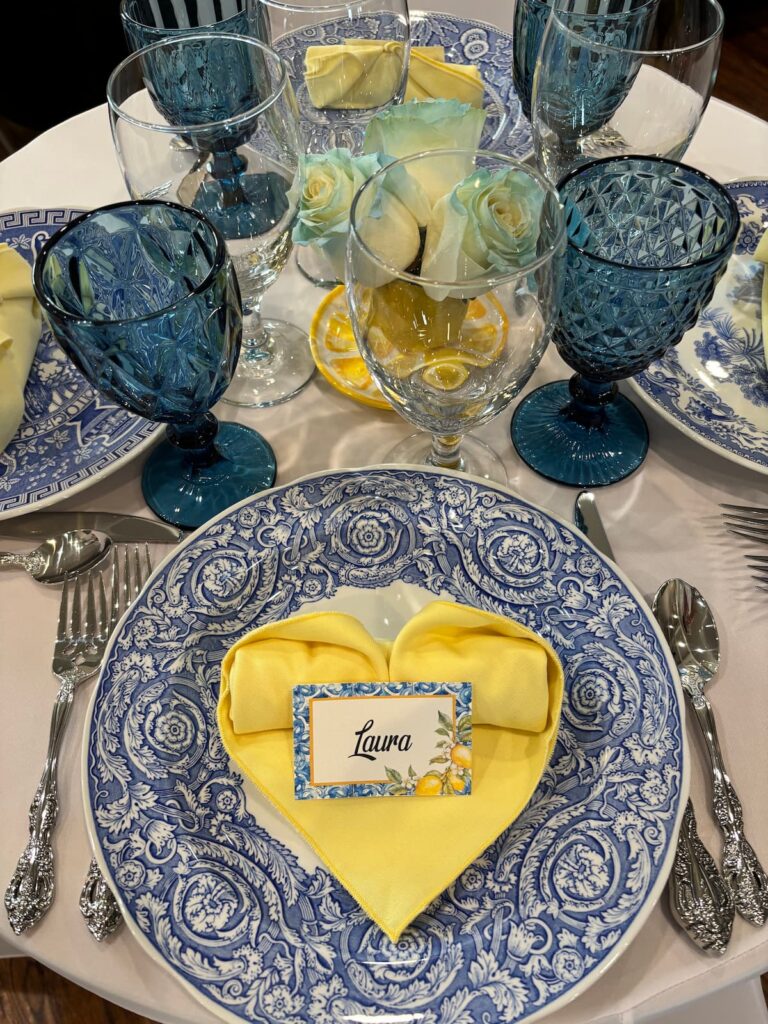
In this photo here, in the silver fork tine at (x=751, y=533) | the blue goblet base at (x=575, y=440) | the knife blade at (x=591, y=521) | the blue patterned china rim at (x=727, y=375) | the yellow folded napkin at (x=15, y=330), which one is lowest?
the silver fork tine at (x=751, y=533)

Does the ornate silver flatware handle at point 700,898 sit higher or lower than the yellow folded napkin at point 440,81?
lower

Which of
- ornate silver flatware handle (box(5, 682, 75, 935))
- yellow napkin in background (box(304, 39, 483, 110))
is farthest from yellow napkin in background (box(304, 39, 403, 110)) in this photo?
ornate silver flatware handle (box(5, 682, 75, 935))

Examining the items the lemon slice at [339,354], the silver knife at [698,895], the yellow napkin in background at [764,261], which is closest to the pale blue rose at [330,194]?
the lemon slice at [339,354]

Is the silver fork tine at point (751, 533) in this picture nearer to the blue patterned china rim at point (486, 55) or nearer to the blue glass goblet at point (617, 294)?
the blue glass goblet at point (617, 294)

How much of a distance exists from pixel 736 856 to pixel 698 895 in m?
0.03

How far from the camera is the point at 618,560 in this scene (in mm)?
623

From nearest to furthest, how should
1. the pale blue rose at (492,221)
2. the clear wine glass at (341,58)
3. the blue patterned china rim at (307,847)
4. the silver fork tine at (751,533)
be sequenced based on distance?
the blue patterned china rim at (307,847) < the pale blue rose at (492,221) < the silver fork tine at (751,533) < the clear wine glass at (341,58)

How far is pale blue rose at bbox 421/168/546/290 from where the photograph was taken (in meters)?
0.52

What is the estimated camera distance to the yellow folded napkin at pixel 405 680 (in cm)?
46

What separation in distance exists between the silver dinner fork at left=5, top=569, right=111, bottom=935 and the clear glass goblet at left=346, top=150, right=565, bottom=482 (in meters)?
0.24

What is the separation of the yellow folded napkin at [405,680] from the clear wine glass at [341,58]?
18.5 inches

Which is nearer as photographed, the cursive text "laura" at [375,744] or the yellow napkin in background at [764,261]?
the cursive text "laura" at [375,744]

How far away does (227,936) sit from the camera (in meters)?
0.43

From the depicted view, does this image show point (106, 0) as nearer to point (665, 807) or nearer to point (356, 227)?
point (356, 227)
